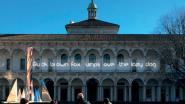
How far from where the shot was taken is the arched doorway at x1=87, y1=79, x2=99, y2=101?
233 ft

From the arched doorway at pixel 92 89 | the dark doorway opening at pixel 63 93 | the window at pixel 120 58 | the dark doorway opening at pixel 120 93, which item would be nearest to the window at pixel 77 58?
the arched doorway at pixel 92 89

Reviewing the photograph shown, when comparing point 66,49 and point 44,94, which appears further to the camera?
point 66,49

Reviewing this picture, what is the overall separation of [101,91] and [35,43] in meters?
10.8

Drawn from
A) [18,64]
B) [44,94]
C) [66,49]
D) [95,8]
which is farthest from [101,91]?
[44,94]

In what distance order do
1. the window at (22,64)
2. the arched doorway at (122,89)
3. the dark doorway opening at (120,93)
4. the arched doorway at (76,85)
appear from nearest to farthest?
the arched doorway at (122,89), the arched doorway at (76,85), the dark doorway opening at (120,93), the window at (22,64)

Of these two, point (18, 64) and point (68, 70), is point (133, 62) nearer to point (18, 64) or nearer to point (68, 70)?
point (68, 70)

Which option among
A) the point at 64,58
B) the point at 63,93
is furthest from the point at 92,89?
the point at 64,58

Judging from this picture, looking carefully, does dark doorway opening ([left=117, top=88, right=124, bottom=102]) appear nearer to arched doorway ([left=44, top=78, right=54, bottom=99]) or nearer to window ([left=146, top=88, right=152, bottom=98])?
window ([left=146, top=88, right=152, bottom=98])

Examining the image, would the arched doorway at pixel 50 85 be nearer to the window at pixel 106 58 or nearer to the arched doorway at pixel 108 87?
the arched doorway at pixel 108 87

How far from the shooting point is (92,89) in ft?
236

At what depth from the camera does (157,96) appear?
230ft

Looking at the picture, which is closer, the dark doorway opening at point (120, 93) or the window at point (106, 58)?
the dark doorway opening at point (120, 93)

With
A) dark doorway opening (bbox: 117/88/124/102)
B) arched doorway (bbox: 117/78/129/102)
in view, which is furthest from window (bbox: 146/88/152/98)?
dark doorway opening (bbox: 117/88/124/102)

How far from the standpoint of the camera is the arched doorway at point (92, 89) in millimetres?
71062
